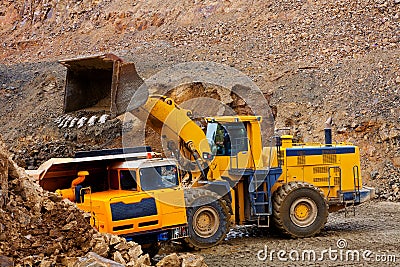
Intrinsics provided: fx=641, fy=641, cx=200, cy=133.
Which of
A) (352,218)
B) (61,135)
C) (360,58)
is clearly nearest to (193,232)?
(352,218)

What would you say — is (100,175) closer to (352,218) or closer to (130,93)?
(130,93)

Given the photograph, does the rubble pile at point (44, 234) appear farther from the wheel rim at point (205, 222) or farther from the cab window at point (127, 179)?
the wheel rim at point (205, 222)

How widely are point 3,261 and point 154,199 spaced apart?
406 centimetres

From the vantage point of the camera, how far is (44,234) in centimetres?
623

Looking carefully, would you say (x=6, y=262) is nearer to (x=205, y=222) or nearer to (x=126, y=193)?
(x=126, y=193)

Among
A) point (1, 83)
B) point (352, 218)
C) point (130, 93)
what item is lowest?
point (352, 218)

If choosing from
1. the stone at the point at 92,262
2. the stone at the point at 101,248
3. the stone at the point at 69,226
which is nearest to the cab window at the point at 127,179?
the stone at the point at 101,248

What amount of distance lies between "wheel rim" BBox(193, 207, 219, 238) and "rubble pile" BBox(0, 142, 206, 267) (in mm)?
3440

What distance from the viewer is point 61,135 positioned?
19.7 meters

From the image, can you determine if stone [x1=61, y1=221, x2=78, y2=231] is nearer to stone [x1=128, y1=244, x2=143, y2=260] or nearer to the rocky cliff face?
stone [x1=128, y1=244, x2=143, y2=260]

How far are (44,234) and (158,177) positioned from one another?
11.9 ft

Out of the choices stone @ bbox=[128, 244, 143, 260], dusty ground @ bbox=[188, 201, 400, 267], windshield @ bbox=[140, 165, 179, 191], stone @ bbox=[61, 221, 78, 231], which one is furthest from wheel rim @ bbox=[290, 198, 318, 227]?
stone @ bbox=[61, 221, 78, 231]

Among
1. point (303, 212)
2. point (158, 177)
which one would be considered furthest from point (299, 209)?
point (158, 177)

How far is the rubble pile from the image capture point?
5863 millimetres
